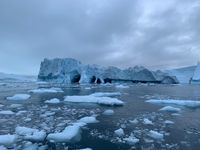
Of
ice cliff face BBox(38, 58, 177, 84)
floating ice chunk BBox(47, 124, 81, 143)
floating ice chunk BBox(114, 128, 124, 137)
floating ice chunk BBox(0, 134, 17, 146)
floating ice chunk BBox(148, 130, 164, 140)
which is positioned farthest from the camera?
ice cliff face BBox(38, 58, 177, 84)

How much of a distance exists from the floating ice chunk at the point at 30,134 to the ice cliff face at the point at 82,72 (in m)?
29.7

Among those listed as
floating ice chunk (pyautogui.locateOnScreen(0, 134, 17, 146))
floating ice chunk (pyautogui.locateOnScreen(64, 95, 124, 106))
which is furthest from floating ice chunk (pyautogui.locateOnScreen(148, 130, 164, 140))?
floating ice chunk (pyautogui.locateOnScreen(64, 95, 124, 106))

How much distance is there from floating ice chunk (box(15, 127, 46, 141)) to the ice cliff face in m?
29.7

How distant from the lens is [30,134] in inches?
213

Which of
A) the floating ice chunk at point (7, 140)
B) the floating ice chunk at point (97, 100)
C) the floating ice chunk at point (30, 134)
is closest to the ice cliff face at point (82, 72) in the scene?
the floating ice chunk at point (97, 100)

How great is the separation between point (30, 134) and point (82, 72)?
3057 centimetres

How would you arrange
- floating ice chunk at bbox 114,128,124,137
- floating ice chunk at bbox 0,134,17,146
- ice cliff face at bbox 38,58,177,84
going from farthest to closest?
ice cliff face at bbox 38,58,177,84 → floating ice chunk at bbox 114,128,124,137 → floating ice chunk at bbox 0,134,17,146

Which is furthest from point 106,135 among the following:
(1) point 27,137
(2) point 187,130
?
(2) point 187,130

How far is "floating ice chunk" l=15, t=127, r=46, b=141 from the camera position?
510 centimetres

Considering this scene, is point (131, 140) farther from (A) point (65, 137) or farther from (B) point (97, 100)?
(B) point (97, 100)

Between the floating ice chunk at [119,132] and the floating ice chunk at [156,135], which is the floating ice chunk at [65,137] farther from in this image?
the floating ice chunk at [156,135]

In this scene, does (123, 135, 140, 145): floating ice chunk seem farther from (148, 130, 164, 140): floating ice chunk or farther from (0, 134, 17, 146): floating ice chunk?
(0, 134, 17, 146): floating ice chunk

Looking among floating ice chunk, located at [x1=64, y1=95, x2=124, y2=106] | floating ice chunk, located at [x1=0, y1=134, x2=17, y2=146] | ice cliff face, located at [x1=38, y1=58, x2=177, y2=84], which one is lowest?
floating ice chunk, located at [x1=0, y1=134, x2=17, y2=146]

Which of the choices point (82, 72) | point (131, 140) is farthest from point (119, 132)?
point (82, 72)
